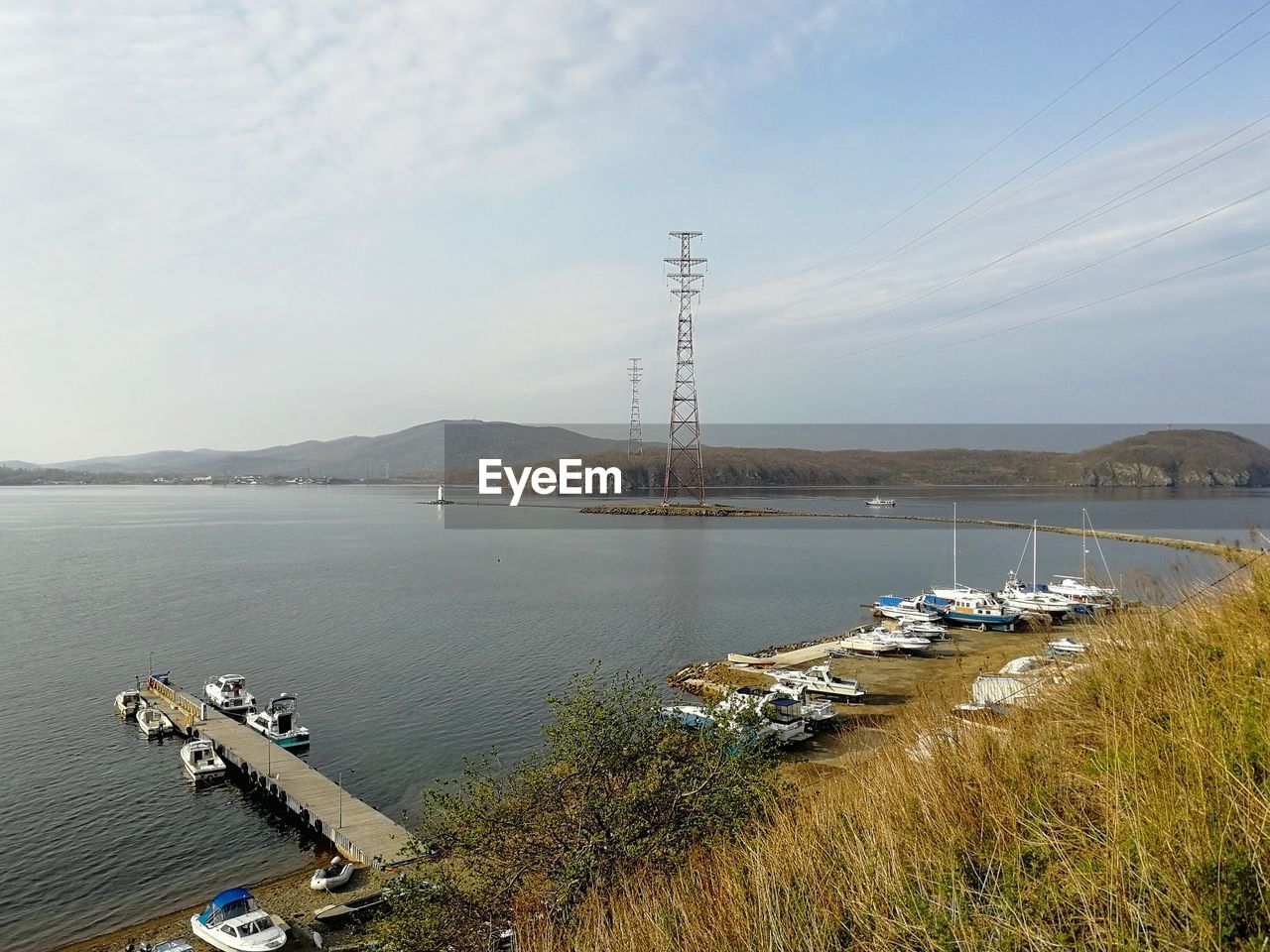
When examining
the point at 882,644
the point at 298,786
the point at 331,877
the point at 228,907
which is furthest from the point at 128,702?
the point at 882,644

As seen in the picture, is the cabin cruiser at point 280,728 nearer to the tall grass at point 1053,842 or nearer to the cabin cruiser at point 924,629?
the tall grass at point 1053,842

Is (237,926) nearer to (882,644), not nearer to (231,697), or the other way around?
(231,697)

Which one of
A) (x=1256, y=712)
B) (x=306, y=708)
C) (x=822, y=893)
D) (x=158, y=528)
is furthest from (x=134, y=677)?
(x=158, y=528)

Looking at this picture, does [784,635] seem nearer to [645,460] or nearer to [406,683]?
[406,683]

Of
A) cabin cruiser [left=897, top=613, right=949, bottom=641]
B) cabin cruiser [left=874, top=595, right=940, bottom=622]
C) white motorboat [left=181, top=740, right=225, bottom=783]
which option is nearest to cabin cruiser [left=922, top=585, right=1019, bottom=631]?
cabin cruiser [left=874, top=595, right=940, bottom=622]

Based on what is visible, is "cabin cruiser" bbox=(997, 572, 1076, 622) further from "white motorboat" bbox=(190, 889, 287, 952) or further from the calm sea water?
"white motorboat" bbox=(190, 889, 287, 952)

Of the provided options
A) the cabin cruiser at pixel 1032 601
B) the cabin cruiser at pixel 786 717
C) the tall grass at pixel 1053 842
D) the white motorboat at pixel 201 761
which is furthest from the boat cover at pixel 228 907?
→ the cabin cruiser at pixel 1032 601
